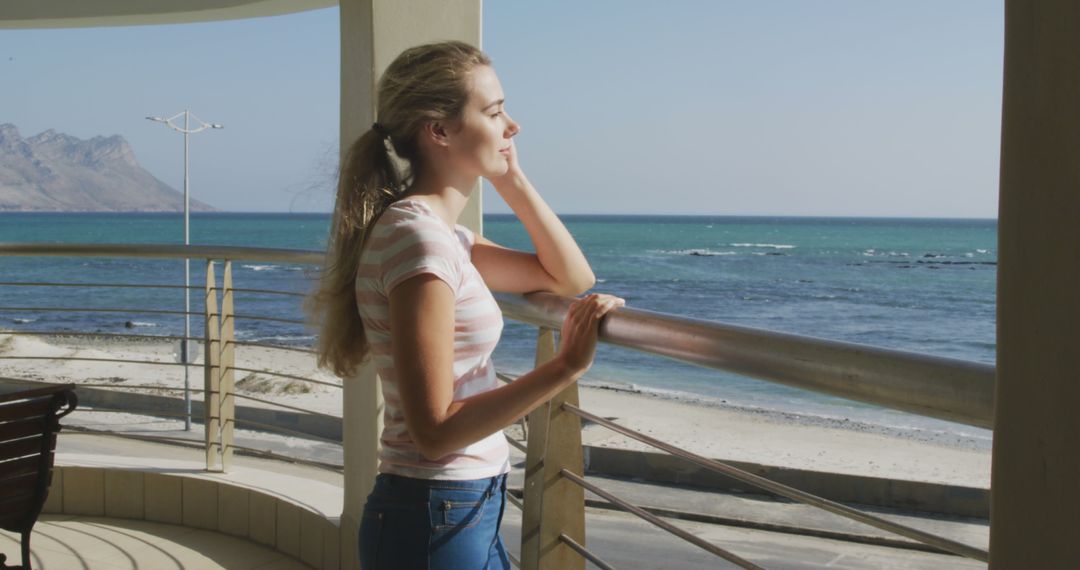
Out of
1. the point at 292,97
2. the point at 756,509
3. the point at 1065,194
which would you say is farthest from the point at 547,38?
the point at 1065,194

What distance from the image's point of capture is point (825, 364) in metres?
1.03

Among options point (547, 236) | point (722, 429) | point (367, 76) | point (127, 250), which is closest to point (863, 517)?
point (547, 236)

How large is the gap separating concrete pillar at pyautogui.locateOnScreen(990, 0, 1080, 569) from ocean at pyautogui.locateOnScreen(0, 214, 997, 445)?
140 cm

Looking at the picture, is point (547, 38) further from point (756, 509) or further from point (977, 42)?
point (977, 42)

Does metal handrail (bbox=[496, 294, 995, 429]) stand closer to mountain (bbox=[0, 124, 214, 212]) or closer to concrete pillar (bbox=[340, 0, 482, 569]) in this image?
concrete pillar (bbox=[340, 0, 482, 569])

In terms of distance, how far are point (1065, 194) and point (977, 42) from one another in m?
75.7

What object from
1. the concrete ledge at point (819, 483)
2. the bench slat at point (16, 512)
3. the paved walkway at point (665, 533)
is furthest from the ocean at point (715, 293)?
the concrete ledge at point (819, 483)

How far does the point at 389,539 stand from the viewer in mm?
1327

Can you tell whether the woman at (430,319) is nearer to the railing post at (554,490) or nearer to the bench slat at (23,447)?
the railing post at (554,490)

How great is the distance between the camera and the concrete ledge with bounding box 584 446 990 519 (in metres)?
10.2

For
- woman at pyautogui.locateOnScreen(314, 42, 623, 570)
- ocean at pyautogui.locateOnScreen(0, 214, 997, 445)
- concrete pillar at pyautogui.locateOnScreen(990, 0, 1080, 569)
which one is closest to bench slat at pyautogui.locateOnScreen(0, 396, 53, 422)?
ocean at pyautogui.locateOnScreen(0, 214, 997, 445)

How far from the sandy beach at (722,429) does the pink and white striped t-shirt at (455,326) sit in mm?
10830

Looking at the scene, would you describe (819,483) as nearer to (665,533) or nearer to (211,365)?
(665,533)

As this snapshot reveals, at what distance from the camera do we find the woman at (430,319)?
Answer: 4.00 feet
